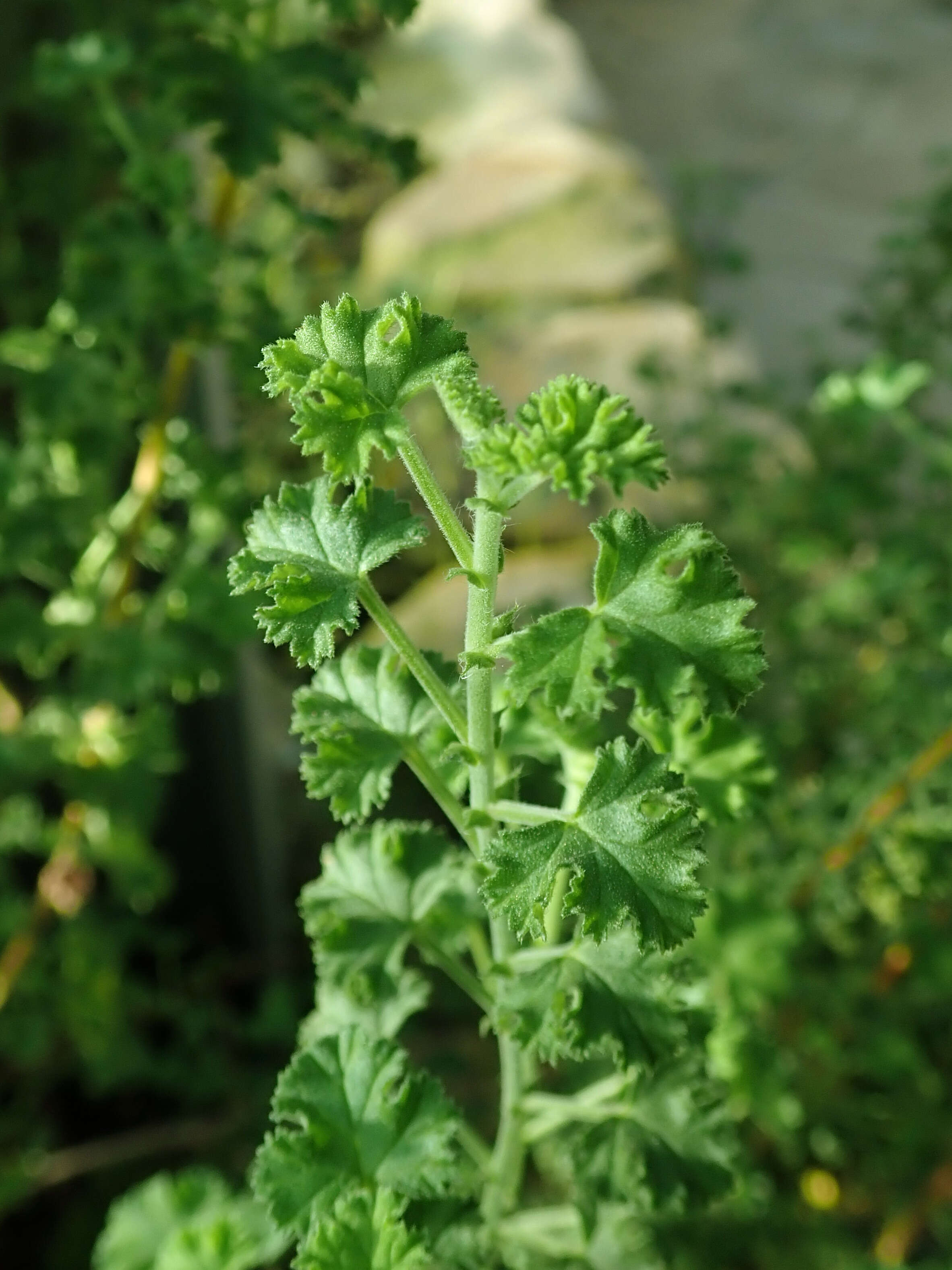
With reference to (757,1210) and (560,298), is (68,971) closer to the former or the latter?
(757,1210)

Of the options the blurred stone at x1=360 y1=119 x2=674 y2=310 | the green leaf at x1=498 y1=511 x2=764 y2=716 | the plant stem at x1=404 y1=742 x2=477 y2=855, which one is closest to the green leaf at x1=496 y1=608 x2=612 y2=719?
the green leaf at x1=498 y1=511 x2=764 y2=716

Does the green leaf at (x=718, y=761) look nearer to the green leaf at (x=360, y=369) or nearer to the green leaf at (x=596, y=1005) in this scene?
the green leaf at (x=596, y=1005)

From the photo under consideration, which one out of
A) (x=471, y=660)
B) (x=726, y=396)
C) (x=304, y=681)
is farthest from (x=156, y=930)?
(x=471, y=660)

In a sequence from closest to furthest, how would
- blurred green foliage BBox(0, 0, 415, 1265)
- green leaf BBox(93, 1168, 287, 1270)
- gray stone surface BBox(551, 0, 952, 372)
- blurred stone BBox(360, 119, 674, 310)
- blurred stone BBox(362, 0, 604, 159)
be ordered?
green leaf BBox(93, 1168, 287, 1270) < blurred green foliage BBox(0, 0, 415, 1265) < blurred stone BBox(360, 119, 674, 310) < blurred stone BBox(362, 0, 604, 159) < gray stone surface BBox(551, 0, 952, 372)

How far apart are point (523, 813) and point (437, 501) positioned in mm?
163

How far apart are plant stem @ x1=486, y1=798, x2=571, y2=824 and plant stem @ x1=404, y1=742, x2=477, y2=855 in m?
0.02

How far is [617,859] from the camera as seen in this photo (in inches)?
21.9

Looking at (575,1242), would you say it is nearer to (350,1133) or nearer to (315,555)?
(350,1133)

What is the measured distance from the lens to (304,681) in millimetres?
2219

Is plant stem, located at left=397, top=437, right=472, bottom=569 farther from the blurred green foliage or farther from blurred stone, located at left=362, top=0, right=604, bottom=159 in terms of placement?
blurred stone, located at left=362, top=0, right=604, bottom=159

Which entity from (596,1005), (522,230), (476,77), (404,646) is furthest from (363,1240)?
(476,77)

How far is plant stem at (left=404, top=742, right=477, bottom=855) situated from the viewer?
644mm

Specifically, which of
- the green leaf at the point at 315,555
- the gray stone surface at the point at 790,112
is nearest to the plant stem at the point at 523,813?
the green leaf at the point at 315,555

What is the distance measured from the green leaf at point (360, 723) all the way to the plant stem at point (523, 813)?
0.19 feet
